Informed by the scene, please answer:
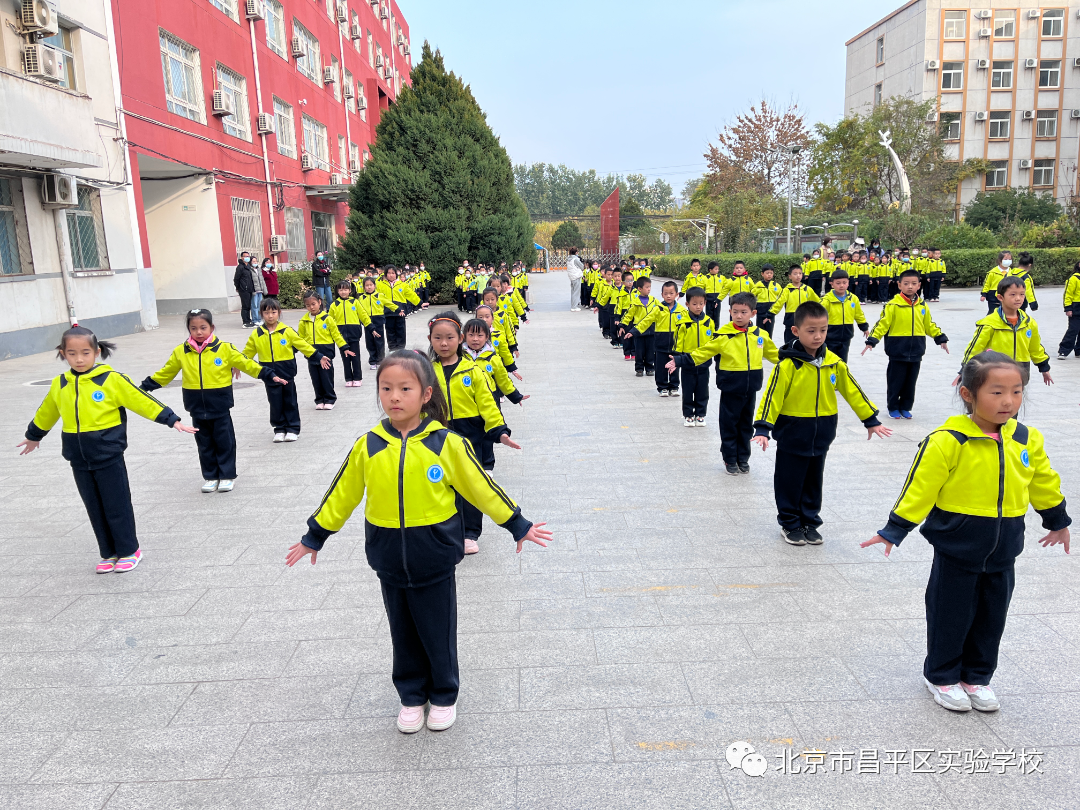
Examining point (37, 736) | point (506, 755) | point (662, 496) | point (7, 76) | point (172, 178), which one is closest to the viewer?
point (506, 755)

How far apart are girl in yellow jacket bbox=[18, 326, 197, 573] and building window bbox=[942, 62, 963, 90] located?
175 feet

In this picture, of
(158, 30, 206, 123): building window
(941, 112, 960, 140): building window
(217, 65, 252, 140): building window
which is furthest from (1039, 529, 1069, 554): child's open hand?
(941, 112, 960, 140): building window

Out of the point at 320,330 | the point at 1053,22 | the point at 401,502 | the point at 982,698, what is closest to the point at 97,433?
the point at 401,502

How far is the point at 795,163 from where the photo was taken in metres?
46.2

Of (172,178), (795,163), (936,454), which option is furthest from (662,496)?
(795,163)

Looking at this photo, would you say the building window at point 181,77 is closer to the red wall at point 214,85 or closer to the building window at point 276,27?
the red wall at point 214,85

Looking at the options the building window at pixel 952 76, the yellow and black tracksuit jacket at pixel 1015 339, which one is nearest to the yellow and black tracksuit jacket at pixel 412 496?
the yellow and black tracksuit jacket at pixel 1015 339

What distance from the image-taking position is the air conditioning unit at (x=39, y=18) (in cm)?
1341

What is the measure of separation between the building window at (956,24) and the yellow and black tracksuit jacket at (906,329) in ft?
156

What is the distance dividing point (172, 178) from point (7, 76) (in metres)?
8.37

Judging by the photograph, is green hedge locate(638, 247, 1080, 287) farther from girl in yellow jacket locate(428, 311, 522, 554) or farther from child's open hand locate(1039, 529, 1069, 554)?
child's open hand locate(1039, 529, 1069, 554)

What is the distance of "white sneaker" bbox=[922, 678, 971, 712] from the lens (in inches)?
125

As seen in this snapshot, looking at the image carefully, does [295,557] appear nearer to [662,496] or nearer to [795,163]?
[662,496]

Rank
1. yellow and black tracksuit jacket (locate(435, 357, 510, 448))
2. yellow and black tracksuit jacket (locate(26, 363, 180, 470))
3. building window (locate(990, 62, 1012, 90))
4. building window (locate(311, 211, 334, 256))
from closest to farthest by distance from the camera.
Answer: yellow and black tracksuit jacket (locate(26, 363, 180, 470)) < yellow and black tracksuit jacket (locate(435, 357, 510, 448)) < building window (locate(311, 211, 334, 256)) < building window (locate(990, 62, 1012, 90))
